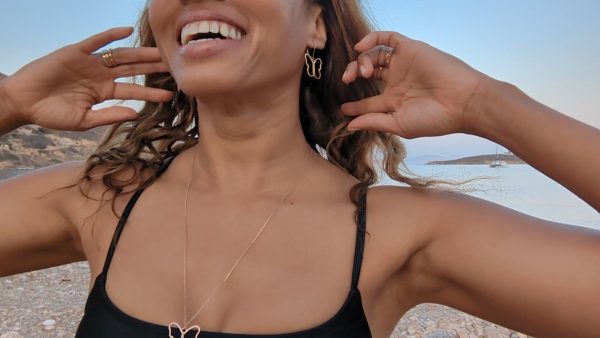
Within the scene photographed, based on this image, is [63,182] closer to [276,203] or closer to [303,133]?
[276,203]

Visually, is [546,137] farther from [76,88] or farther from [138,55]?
[76,88]

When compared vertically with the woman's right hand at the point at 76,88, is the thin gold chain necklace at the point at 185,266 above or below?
below

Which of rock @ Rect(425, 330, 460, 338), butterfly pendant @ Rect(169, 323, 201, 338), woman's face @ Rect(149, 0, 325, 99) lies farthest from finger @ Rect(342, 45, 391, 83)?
rock @ Rect(425, 330, 460, 338)

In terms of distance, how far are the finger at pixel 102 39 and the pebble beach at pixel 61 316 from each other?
10.4ft

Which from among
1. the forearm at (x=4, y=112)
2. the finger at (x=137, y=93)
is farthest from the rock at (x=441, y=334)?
the forearm at (x=4, y=112)

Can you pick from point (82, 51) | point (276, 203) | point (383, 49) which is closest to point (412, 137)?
point (383, 49)

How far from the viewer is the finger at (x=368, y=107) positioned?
2188 millimetres

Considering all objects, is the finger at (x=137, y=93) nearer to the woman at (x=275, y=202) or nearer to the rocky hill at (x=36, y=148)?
the woman at (x=275, y=202)

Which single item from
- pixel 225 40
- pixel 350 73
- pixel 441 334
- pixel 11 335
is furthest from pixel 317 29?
pixel 11 335

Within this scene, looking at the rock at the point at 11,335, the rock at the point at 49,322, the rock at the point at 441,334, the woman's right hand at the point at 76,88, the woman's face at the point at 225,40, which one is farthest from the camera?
the rock at the point at 49,322

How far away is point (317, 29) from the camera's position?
2488 millimetres

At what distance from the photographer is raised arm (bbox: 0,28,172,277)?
2.15 meters

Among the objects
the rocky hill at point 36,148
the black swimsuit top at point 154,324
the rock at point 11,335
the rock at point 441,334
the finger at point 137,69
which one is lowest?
Result: the rocky hill at point 36,148

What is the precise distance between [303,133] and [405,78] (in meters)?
0.70
